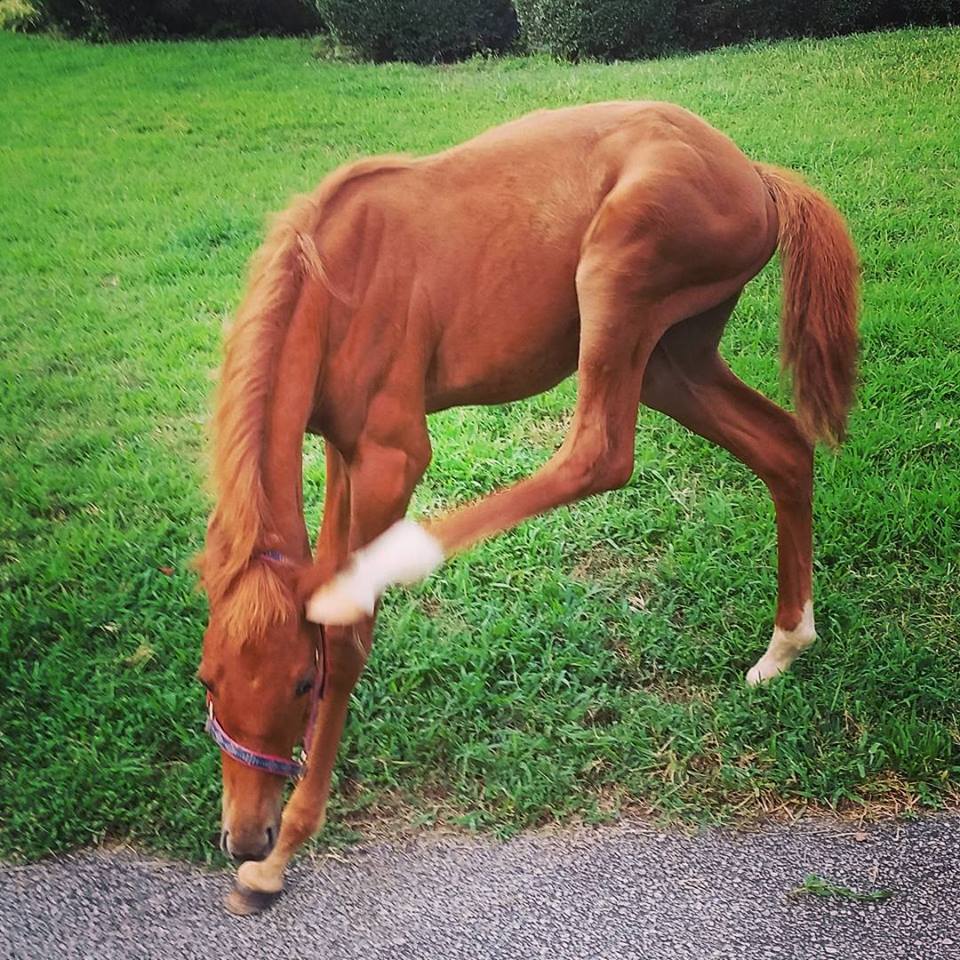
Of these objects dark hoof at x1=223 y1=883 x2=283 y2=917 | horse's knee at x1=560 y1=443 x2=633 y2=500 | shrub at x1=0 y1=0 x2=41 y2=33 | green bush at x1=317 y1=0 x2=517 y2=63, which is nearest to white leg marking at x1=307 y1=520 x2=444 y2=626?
horse's knee at x1=560 y1=443 x2=633 y2=500

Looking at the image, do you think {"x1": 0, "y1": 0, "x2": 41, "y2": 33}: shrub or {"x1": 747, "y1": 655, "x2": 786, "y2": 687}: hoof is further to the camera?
{"x1": 0, "y1": 0, "x2": 41, "y2": 33}: shrub

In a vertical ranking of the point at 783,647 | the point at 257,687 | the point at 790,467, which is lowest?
the point at 783,647

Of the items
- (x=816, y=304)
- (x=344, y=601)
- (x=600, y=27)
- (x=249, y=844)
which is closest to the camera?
(x=344, y=601)

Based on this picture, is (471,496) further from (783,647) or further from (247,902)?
(247,902)

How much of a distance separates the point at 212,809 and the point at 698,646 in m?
1.06

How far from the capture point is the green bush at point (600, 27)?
2.57 m

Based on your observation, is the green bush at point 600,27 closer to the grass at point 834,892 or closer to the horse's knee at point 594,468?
the horse's knee at point 594,468

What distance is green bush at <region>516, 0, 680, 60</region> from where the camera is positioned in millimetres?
2570

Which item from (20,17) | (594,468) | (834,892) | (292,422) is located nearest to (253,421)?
(292,422)

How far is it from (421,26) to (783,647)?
1885mm

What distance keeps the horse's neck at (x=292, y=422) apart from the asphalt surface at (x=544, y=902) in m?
0.67

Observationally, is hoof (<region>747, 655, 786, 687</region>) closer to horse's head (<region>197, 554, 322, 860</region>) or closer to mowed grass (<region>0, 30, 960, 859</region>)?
mowed grass (<region>0, 30, 960, 859</region>)

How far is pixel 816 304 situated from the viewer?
178cm

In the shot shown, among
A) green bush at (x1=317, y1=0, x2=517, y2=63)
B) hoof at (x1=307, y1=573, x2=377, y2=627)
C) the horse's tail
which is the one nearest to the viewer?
hoof at (x1=307, y1=573, x2=377, y2=627)
